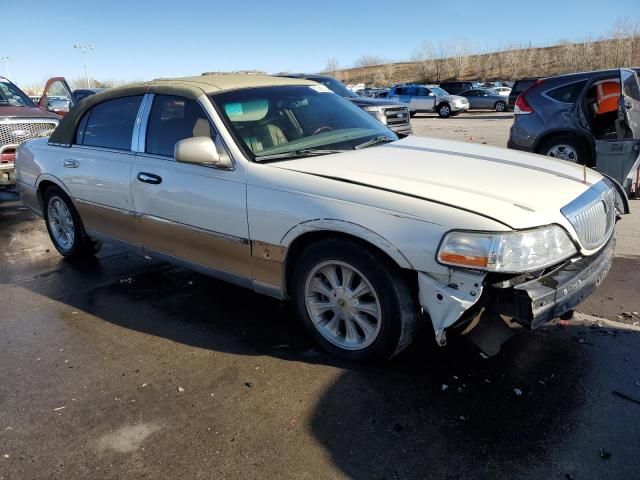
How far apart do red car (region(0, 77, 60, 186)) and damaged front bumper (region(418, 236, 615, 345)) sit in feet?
25.3

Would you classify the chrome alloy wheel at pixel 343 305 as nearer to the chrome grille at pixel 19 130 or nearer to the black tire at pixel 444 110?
the chrome grille at pixel 19 130

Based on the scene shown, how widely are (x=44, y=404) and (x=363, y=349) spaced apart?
6.11ft

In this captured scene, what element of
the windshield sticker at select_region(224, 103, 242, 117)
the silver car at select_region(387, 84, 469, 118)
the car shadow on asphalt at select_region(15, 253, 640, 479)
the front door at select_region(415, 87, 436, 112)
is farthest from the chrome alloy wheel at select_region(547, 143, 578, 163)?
the front door at select_region(415, 87, 436, 112)

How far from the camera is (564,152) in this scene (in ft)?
26.5

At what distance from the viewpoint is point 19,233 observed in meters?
7.10

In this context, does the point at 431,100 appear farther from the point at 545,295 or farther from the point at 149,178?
the point at 545,295

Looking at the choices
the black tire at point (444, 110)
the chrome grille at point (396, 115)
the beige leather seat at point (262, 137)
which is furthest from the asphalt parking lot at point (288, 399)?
the black tire at point (444, 110)

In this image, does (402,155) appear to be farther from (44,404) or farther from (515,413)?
(44,404)

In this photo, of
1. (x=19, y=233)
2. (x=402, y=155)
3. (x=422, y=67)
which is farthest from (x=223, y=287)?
(x=422, y=67)

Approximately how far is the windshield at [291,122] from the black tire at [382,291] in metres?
0.82

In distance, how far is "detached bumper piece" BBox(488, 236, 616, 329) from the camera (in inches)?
104

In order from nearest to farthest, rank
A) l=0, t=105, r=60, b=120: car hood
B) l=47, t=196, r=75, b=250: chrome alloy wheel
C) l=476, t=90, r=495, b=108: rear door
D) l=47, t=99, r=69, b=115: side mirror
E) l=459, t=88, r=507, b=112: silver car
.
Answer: l=47, t=196, r=75, b=250: chrome alloy wheel → l=0, t=105, r=60, b=120: car hood → l=47, t=99, r=69, b=115: side mirror → l=459, t=88, r=507, b=112: silver car → l=476, t=90, r=495, b=108: rear door

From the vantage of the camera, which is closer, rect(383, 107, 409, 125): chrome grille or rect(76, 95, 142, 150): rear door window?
rect(76, 95, 142, 150): rear door window

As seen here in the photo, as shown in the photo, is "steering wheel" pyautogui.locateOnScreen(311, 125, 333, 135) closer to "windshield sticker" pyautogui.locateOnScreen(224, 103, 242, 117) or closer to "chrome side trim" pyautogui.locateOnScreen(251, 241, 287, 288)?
"windshield sticker" pyautogui.locateOnScreen(224, 103, 242, 117)
